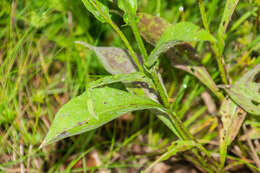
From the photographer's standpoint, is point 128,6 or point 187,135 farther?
point 187,135

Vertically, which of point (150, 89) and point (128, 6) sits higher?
point (128, 6)

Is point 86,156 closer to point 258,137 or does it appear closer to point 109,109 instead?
point 109,109

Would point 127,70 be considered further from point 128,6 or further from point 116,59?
point 128,6

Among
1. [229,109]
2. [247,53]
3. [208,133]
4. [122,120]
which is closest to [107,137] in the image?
[122,120]

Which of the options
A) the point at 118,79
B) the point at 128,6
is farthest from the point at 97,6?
the point at 118,79

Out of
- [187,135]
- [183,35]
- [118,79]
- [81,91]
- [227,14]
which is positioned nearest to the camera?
[183,35]

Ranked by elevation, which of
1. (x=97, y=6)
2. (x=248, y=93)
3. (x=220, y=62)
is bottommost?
(x=248, y=93)
